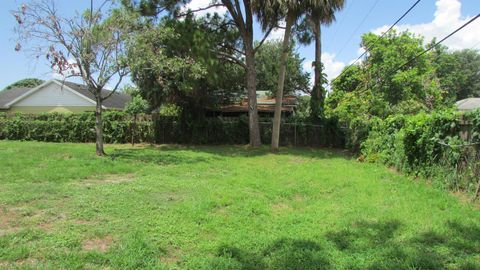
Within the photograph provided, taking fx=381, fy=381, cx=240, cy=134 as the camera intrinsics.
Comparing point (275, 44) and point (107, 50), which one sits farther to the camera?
point (275, 44)

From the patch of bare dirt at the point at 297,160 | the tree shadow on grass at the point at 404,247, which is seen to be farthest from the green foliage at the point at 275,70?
the tree shadow on grass at the point at 404,247

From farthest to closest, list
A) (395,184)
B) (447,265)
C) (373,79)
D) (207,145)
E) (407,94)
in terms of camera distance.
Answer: (373,79), (407,94), (207,145), (395,184), (447,265)

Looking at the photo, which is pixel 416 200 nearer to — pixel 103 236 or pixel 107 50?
pixel 103 236

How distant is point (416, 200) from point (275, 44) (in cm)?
2760

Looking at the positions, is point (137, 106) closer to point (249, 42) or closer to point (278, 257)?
point (249, 42)

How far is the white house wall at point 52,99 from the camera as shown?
28578 millimetres

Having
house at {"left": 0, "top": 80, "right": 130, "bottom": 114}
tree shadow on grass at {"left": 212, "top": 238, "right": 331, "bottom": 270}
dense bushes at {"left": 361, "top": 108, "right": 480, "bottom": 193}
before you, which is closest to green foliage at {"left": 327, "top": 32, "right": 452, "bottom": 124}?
dense bushes at {"left": 361, "top": 108, "right": 480, "bottom": 193}

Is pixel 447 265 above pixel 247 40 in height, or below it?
below

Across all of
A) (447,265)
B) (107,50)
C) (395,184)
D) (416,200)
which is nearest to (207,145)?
(107,50)

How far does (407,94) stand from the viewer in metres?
22.8

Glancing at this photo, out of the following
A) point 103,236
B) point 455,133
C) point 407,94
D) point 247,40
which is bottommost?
point 103,236

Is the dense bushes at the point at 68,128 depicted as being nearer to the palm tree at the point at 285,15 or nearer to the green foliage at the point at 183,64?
the green foliage at the point at 183,64

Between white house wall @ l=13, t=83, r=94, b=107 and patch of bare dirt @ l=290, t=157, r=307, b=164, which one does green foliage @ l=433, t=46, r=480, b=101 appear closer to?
patch of bare dirt @ l=290, t=157, r=307, b=164

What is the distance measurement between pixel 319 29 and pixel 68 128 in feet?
45.9
